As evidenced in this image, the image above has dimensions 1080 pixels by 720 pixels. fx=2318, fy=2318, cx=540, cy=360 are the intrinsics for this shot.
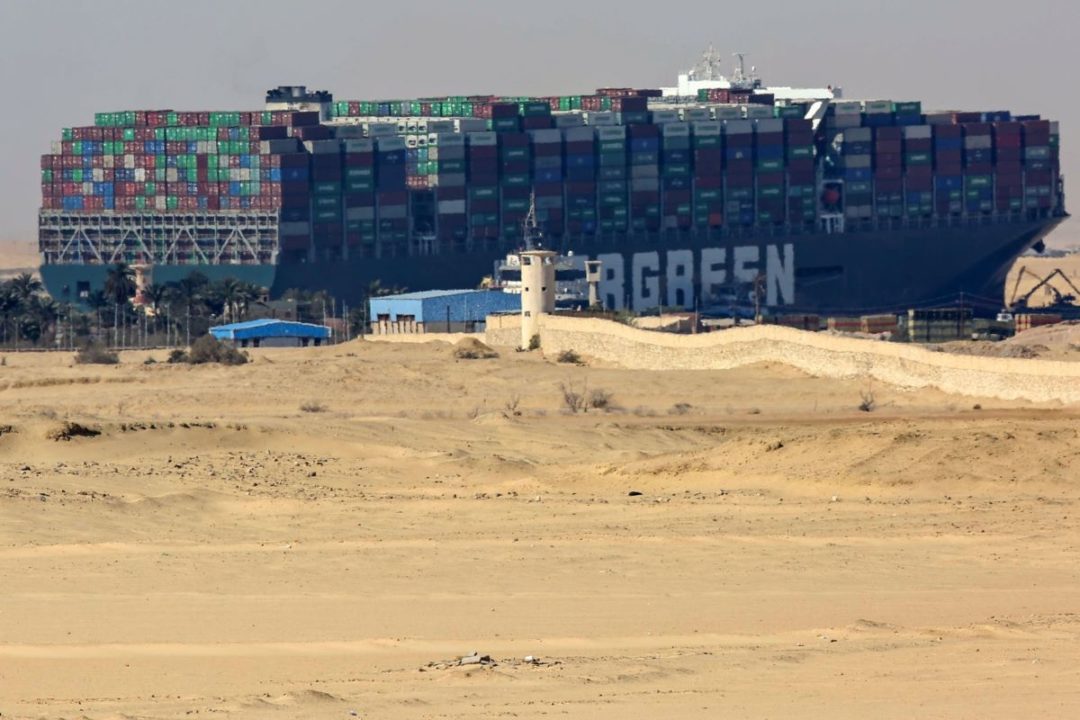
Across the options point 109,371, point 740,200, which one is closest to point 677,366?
point 109,371

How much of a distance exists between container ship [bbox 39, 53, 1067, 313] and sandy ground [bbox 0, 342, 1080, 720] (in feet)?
329

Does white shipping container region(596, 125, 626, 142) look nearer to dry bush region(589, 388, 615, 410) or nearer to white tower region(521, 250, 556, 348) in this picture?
white tower region(521, 250, 556, 348)

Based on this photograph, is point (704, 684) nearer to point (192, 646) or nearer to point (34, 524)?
point (192, 646)

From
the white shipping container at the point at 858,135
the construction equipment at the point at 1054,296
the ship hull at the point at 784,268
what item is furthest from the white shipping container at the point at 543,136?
the construction equipment at the point at 1054,296

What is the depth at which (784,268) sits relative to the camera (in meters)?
→ 161

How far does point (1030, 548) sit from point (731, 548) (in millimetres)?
3023

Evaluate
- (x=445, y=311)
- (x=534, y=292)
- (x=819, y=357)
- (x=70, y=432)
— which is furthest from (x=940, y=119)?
(x=70, y=432)

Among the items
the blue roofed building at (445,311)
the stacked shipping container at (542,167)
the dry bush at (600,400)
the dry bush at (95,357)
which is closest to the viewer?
the dry bush at (600,400)

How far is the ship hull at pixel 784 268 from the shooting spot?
143750 millimetres

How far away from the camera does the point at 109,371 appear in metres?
63.6

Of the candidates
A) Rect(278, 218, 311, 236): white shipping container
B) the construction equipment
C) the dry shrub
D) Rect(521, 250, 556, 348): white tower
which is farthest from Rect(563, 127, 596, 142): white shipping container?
the dry shrub

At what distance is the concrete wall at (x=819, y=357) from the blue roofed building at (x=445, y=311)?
80.0 ft

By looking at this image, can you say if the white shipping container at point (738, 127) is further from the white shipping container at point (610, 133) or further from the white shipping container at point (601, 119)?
the white shipping container at point (610, 133)

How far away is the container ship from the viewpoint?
14062cm
